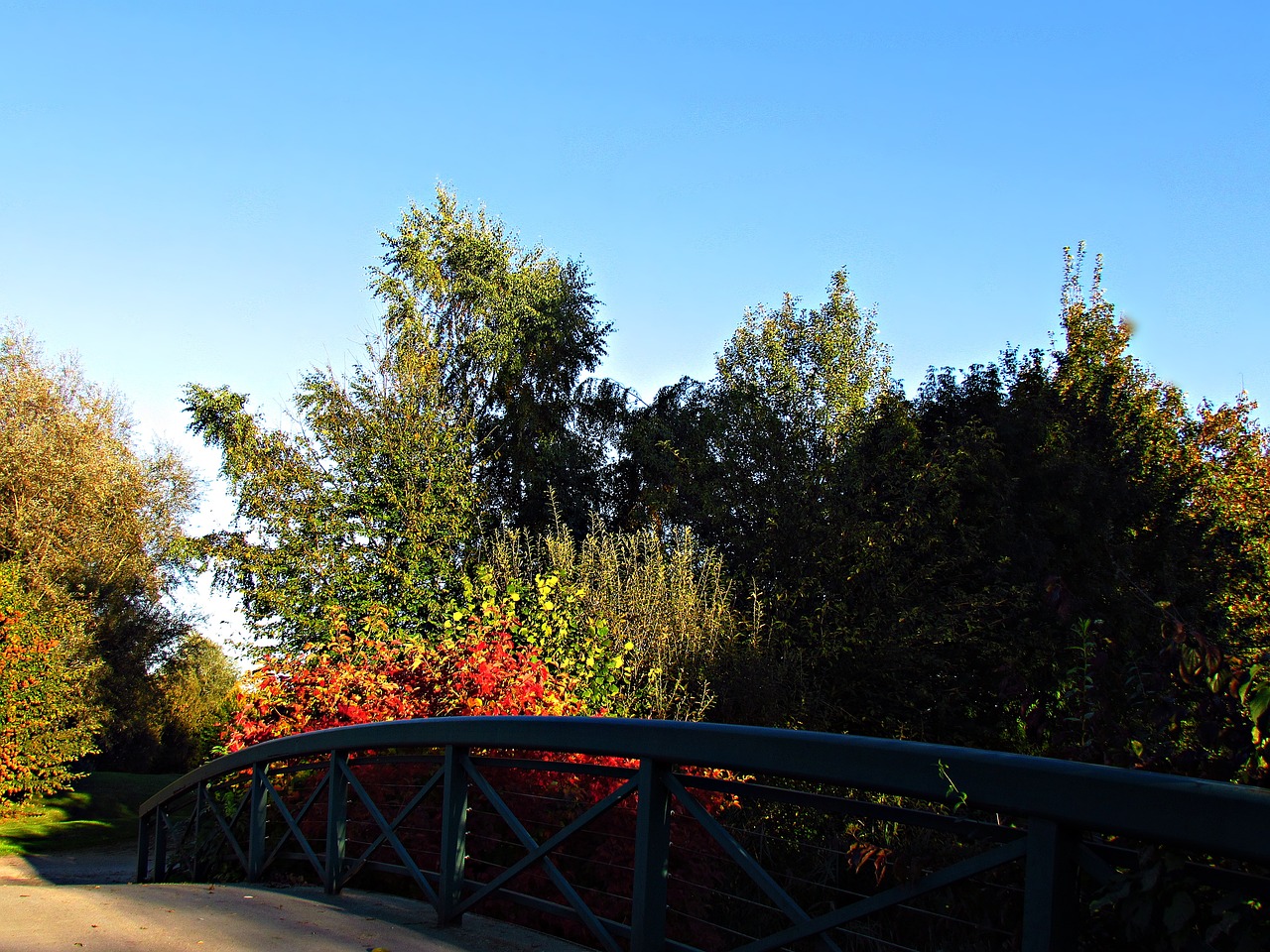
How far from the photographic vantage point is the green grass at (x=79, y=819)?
58.0 ft

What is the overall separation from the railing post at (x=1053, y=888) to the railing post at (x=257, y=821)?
217 inches

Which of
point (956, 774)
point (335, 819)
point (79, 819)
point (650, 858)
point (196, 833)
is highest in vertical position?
point (956, 774)

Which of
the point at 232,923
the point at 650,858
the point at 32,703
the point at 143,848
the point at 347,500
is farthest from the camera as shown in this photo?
the point at 32,703

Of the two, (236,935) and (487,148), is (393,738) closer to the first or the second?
(236,935)

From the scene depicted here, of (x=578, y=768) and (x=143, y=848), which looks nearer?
(x=578, y=768)

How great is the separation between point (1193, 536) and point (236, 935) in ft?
63.3

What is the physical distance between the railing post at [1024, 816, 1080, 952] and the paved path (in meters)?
2.41

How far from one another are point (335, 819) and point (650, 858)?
2.77 m

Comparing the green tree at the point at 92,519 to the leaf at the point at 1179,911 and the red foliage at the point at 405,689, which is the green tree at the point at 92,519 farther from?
the leaf at the point at 1179,911

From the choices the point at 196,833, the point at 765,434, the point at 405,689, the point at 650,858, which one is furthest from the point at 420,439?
the point at 650,858

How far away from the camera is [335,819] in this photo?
5633 millimetres

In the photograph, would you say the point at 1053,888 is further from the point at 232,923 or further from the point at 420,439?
the point at 420,439

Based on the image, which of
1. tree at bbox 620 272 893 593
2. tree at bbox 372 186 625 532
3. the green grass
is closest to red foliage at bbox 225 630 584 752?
tree at bbox 620 272 893 593

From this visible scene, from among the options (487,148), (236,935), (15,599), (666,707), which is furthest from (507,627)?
(15,599)
